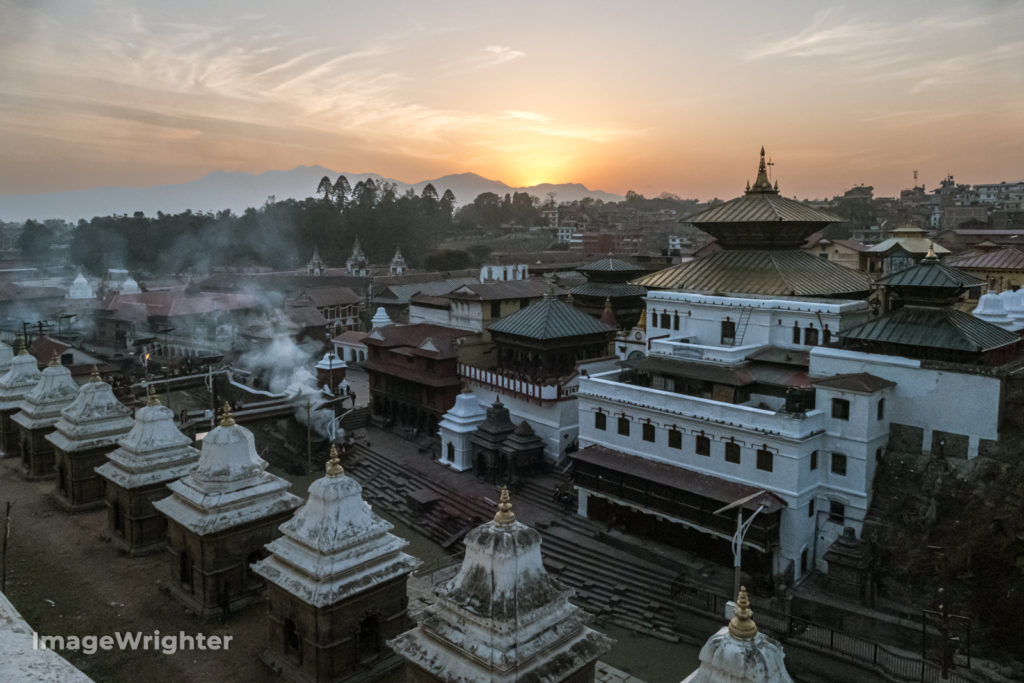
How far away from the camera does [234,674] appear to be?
12930mm

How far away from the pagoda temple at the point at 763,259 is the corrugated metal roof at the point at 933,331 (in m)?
4.81

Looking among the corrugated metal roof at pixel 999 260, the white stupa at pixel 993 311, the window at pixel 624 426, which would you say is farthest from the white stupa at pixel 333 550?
the corrugated metal roof at pixel 999 260

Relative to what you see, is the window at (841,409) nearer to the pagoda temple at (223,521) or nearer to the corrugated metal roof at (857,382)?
the corrugated metal roof at (857,382)

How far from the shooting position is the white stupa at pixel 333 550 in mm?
12281

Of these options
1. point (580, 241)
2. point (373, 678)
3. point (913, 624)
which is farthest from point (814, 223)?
point (580, 241)

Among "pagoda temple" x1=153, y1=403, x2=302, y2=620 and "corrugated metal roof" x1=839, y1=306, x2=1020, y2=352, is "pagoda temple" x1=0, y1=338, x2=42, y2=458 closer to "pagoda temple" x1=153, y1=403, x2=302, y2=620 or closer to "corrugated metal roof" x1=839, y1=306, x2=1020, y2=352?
"pagoda temple" x1=153, y1=403, x2=302, y2=620

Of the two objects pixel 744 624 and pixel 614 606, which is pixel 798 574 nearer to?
pixel 614 606

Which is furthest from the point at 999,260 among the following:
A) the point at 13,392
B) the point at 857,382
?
the point at 13,392

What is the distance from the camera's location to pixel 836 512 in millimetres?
20938

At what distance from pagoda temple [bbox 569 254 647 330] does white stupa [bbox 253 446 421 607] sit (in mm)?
27961

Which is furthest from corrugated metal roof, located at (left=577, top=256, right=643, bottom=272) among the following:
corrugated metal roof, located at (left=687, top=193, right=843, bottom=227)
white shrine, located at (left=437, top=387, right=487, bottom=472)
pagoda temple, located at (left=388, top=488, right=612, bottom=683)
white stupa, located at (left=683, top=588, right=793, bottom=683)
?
white stupa, located at (left=683, top=588, right=793, bottom=683)

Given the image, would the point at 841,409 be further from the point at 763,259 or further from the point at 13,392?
the point at 13,392

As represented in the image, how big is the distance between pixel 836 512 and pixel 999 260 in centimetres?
2830

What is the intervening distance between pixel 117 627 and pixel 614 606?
12683 millimetres
